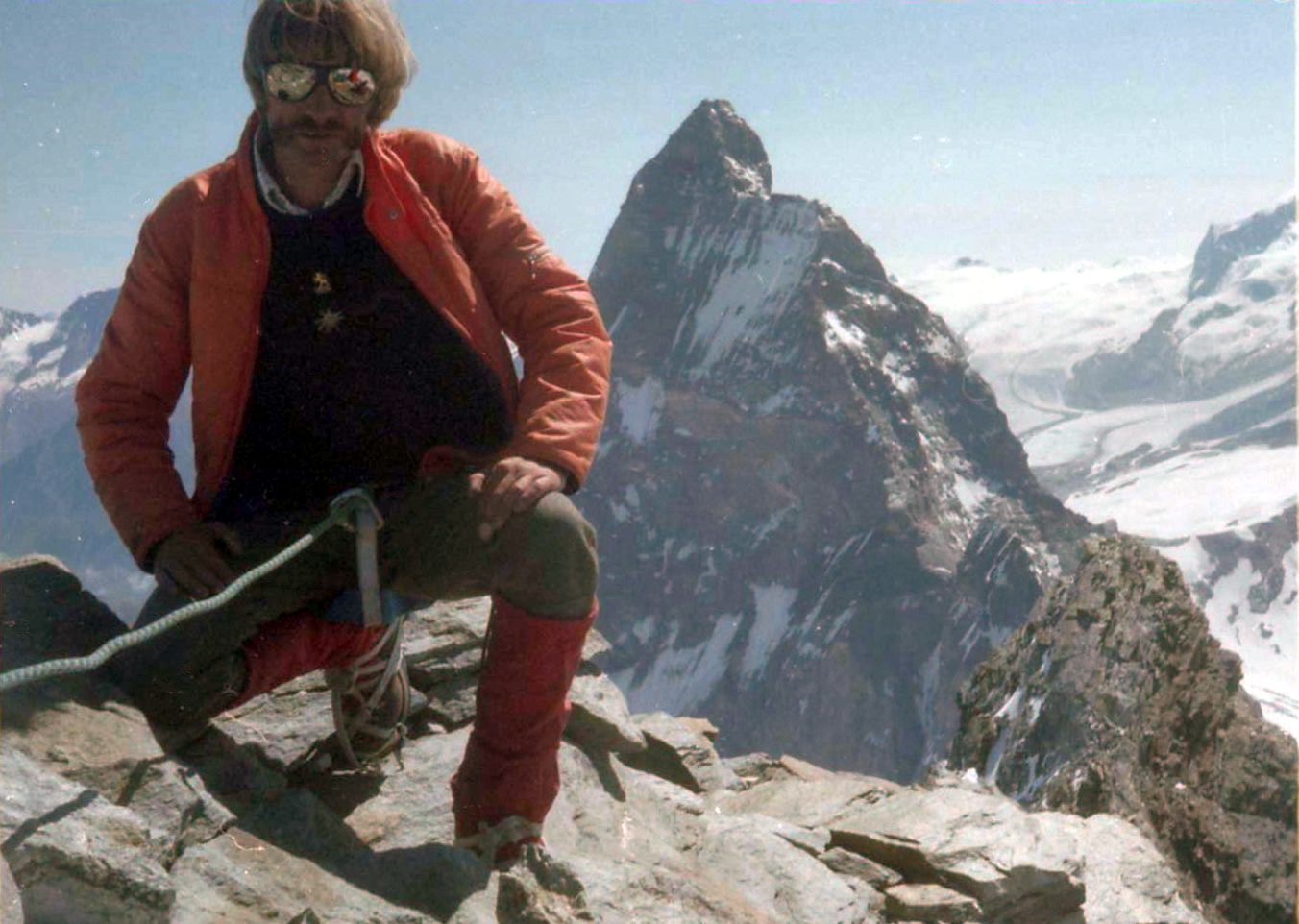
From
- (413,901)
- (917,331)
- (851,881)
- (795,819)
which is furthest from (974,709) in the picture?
(917,331)

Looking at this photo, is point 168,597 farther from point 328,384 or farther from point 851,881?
point 851,881

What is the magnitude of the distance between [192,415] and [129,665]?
3.46 feet

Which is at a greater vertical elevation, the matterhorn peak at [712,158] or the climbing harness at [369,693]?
the matterhorn peak at [712,158]

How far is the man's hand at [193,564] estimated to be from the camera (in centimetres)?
441

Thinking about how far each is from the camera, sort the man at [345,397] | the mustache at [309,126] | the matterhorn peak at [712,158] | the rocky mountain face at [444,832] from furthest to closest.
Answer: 1. the matterhorn peak at [712,158]
2. the mustache at [309,126]
3. the man at [345,397]
4. the rocky mountain face at [444,832]

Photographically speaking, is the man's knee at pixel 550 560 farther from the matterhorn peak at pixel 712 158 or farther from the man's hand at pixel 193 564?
the matterhorn peak at pixel 712 158

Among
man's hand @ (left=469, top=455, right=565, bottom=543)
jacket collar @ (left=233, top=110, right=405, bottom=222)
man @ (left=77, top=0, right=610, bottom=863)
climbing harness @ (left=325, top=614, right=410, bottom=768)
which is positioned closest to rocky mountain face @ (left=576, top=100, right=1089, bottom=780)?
climbing harness @ (left=325, top=614, right=410, bottom=768)

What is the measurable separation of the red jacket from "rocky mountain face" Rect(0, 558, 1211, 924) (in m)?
0.70

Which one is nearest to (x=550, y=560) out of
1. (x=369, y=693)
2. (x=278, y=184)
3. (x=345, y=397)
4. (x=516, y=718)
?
(x=516, y=718)

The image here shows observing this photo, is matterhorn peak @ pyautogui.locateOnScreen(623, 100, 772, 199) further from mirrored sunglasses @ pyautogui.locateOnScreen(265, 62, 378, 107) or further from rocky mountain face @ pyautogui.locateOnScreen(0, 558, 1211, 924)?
mirrored sunglasses @ pyautogui.locateOnScreen(265, 62, 378, 107)

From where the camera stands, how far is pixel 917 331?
182875 mm

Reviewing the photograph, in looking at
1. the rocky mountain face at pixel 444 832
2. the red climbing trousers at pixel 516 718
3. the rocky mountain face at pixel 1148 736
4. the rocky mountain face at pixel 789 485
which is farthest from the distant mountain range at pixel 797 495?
the red climbing trousers at pixel 516 718

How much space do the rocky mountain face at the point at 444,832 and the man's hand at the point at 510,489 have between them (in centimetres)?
129

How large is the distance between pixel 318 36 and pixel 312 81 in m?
0.18
